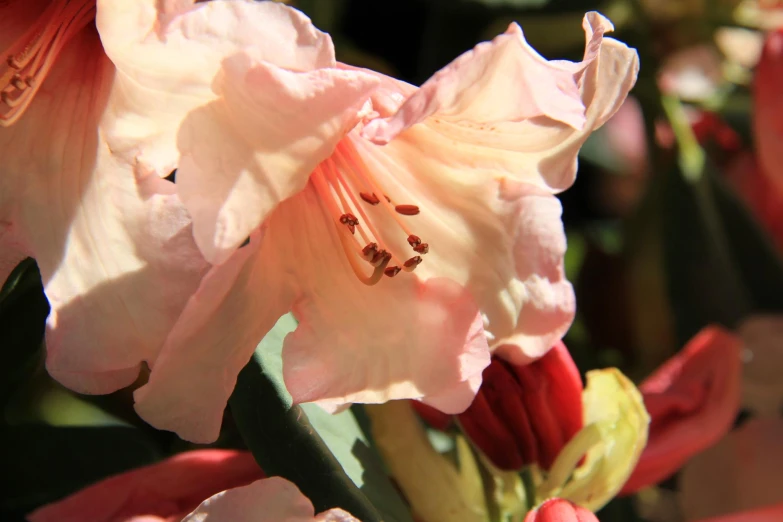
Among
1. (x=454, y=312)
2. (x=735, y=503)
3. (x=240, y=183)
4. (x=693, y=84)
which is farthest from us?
(x=693, y=84)

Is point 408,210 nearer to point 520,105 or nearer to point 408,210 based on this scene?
point 408,210

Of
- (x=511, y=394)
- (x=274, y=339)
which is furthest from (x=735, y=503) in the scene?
(x=274, y=339)

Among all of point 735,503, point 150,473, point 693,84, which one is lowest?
point 735,503

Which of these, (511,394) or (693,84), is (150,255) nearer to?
(511,394)

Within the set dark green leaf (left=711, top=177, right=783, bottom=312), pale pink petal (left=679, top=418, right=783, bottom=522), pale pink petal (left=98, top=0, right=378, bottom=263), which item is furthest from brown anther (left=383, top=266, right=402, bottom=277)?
dark green leaf (left=711, top=177, right=783, bottom=312)

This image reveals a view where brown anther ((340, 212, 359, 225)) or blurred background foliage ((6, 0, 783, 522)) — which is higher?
brown anther ((340, 212, 359, 225))

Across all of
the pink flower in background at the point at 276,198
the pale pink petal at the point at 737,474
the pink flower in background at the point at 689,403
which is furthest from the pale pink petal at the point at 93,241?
the pale pink petal at the point at 737,474

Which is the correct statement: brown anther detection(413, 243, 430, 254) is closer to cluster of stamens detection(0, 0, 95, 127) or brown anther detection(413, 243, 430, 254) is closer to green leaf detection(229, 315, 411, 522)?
green leaf detection(229, 315, 411, 522)
